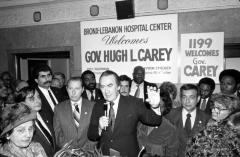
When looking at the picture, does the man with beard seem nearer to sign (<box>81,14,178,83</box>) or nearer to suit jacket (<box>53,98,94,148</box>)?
sign (<box>81,14,178,83</box>)

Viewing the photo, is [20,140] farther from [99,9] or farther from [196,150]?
[99,9]

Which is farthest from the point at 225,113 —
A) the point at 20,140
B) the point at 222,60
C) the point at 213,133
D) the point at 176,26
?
the point at 176,26

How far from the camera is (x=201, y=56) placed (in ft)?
15.4

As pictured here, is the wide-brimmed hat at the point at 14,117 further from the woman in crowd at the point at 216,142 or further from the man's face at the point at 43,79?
the man's face at the point at 43,79

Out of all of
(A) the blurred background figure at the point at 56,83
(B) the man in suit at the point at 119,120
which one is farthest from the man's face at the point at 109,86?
(A) the blurred background figure at the point at 56,83

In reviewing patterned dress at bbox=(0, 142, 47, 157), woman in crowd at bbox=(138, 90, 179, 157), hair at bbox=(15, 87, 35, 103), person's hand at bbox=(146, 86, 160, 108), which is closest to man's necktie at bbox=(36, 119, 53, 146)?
hair at bbox=(15, 87, 35, 103)

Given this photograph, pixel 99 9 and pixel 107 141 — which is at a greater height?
pixel 99 9

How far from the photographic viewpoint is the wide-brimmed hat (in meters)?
1.65

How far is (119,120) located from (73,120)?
64 centimetres

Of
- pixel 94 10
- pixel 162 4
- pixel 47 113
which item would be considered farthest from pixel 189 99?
pixel 94 10

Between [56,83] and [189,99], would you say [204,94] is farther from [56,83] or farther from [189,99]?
[56,83]

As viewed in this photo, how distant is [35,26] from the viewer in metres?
6.07

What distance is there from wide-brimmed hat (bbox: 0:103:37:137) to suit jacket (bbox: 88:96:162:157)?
78cm

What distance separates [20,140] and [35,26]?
4958 millimetres
